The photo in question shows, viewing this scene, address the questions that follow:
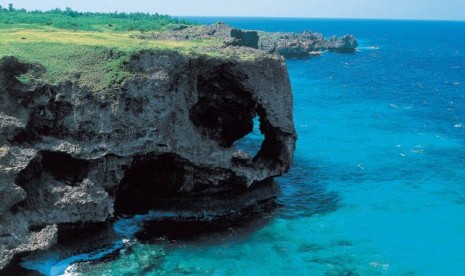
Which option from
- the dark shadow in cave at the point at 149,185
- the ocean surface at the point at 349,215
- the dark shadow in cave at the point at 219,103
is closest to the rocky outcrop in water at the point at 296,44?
the ocean surface at the point at 349,215

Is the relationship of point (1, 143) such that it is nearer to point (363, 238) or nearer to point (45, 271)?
point (45, 271)

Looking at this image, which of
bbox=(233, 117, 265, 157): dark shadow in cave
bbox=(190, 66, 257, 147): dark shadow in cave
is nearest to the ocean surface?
bbox=(233, 117, 265, 157): dark shadow in cave

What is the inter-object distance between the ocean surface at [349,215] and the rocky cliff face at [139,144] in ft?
8.49

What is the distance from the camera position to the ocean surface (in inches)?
1171

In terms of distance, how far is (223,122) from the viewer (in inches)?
1549

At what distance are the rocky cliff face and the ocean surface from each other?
2589 millimetres

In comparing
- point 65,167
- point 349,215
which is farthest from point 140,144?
point 349,215

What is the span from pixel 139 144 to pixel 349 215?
16160 mm

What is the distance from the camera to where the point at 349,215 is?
36875 mm

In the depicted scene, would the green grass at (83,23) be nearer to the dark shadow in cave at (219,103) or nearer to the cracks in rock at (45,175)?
the dark shadow in cave at (219,103)

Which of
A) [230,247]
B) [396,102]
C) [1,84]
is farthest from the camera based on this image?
[396,102]

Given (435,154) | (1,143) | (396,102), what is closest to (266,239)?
(1,143)

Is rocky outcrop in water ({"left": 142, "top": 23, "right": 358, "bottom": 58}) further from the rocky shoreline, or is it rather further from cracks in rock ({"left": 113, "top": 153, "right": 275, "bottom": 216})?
cracks in rock ({"left": 113, "top": 153, "right": 275, "bottom": 216})

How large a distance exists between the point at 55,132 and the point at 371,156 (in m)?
32.3
